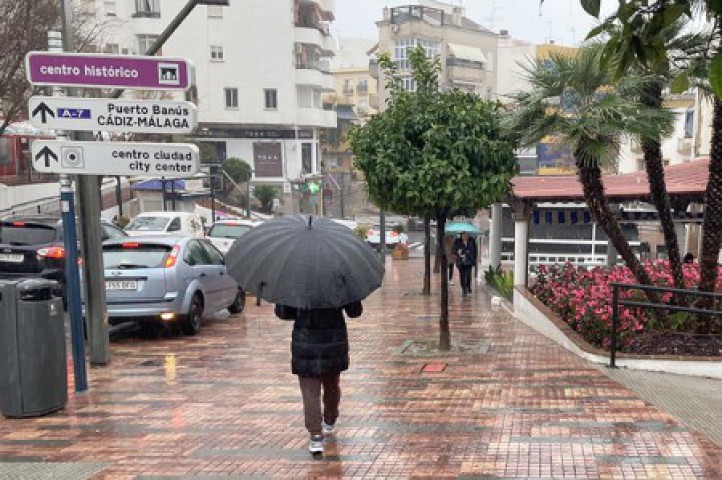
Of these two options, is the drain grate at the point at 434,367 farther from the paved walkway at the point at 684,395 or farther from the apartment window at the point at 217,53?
the apartment window at the point at 217,53

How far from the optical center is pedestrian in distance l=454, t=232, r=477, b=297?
55.5ft

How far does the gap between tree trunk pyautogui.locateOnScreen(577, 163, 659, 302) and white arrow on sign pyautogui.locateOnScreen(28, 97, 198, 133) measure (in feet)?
16.5

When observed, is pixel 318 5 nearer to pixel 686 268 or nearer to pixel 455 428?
pixel 686 268

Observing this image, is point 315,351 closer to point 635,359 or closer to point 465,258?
point 635,359

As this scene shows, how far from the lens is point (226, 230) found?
2252cm

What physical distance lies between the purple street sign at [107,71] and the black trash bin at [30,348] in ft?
6.41

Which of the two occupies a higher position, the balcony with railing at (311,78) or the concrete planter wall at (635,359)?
the balcony with railing at (311,78)

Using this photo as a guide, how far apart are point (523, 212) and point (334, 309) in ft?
28.0

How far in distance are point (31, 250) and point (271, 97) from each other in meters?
40.8

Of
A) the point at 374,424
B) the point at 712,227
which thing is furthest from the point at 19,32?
the point at 712,227

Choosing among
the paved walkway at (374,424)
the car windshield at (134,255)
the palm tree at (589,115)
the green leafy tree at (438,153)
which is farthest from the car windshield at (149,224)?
the palm tree at (589,115)

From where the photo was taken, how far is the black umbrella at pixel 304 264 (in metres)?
4.75

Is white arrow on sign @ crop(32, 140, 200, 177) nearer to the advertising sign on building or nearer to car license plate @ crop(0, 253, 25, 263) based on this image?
car license plate @ crop(0, 253, 25, 263)

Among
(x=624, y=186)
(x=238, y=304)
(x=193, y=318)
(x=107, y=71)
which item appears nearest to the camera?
(x=107, y=71)
